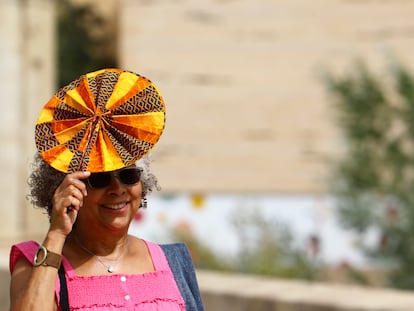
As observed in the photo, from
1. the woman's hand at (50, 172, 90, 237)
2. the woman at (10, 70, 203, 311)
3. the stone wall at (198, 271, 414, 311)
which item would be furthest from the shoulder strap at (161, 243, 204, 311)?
the stone wall at (198, 271, 414, 311)

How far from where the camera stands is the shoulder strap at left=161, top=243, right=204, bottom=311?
335 cm

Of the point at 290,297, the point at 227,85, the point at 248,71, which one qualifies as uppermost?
the point at 248,71

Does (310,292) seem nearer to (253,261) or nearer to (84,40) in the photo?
(253,261)

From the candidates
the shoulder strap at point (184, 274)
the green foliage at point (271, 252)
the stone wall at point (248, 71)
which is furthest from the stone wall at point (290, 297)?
the stone wall at point (248, 71)

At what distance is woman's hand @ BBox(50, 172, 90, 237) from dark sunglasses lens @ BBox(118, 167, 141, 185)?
14 centimetres

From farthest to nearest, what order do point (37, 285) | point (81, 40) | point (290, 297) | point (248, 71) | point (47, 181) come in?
point (81, 40) < point (248, 71) < point (290, 297) < point (47, 181) < point (37, 285)

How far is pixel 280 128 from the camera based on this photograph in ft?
63.7

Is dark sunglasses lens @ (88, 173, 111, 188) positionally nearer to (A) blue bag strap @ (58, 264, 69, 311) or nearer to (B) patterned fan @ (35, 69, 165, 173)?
(B) patterned fan @ (35, 69, 165, 173)

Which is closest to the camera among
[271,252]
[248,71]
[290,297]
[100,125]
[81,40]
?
[100,125]

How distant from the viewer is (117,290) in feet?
10.6

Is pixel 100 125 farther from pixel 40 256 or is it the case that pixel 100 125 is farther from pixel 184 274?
pixel 184 274

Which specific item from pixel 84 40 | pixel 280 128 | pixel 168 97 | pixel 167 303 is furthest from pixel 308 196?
pixel 167 303

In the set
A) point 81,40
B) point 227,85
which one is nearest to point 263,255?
point 227,85

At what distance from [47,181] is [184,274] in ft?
1.62
